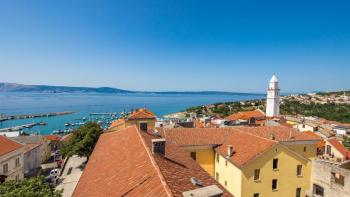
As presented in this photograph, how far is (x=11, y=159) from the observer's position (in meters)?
30.9

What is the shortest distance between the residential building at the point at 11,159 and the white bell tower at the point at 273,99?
2482 inches

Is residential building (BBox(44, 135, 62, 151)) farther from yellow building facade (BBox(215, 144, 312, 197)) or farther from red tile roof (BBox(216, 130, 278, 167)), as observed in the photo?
yellow building facade (BBox(215, 144, 312, 197))

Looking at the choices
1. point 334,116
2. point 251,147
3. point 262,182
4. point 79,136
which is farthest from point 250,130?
point 334,116

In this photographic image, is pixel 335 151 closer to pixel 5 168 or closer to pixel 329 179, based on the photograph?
pixel 329 179

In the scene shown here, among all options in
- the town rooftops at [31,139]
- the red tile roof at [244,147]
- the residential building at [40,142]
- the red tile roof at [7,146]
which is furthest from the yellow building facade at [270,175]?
the residential building at [40,142]

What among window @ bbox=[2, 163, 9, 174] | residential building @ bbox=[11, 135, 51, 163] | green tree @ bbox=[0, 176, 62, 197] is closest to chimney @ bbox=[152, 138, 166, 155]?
green tree @ bbox=[0, 176, 62, 197]

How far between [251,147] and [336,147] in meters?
23.9

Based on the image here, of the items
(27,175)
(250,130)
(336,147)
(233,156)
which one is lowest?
(27,175)

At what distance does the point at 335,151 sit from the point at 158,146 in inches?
1407

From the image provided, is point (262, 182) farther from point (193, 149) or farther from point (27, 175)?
point (27, 175)

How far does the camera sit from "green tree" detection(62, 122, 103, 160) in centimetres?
3359

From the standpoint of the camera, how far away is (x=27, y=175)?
3797 cm

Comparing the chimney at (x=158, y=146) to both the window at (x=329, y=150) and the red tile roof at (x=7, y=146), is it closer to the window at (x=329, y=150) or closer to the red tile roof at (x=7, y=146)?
the red tile roof at (x=7, y=146)

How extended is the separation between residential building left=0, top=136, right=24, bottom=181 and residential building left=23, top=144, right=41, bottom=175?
5357mm
